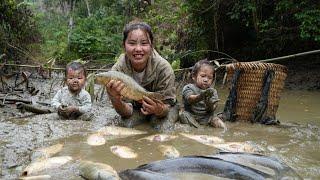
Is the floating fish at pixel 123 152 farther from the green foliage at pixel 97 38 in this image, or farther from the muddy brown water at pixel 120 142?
the green foliage at pixel 97 38

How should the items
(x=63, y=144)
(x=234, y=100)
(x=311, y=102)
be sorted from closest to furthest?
1. (x=63, y=144)
2. (x=234, y=100)
3. (x=311, y=102)

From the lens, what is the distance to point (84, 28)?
2194cm

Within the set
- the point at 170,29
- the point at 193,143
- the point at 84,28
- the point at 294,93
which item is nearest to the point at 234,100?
the point at 193,143

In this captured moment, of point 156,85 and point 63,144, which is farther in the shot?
point 156,85

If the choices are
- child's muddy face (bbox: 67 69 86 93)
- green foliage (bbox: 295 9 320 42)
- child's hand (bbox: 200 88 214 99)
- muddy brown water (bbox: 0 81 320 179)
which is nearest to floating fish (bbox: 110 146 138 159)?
muddy brown water (bbox: 0 81 320 179)

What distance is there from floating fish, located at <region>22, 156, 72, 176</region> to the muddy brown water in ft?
Answer: 0.22

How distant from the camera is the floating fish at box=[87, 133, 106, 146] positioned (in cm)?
443

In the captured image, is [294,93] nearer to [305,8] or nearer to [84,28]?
[305,8]

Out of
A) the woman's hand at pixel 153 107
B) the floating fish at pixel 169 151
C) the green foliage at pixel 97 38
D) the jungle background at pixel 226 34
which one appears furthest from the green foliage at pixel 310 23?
the green foliage at pixel 97 38

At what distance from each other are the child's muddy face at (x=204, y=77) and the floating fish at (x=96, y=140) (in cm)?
167

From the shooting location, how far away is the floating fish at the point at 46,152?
12.9 ft

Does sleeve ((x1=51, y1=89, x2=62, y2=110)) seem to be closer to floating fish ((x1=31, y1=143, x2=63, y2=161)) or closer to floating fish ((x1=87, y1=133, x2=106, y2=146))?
floating fish ((x1=87, y1=133, x2=106, y2=146))

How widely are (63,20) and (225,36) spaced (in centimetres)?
1879

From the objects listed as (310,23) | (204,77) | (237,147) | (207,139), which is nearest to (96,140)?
(207,139)
